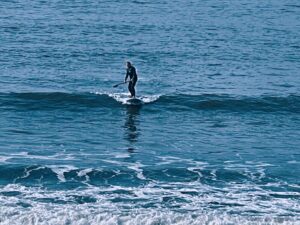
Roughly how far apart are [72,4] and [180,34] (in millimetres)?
14728

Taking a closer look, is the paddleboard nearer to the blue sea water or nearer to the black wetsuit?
the blue sea water

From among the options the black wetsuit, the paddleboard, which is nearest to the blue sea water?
the paddleboard

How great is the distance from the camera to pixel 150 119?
142 ft

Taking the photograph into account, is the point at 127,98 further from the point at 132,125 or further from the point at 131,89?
the point at 132,125

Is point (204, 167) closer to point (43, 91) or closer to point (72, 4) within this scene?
point (43, 91)

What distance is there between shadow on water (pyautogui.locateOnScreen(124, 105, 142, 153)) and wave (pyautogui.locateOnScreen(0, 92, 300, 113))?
79cm

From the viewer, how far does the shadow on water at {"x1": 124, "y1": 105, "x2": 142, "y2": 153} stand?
39600 mm

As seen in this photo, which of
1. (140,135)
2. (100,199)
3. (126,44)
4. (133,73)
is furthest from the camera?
(126,44)

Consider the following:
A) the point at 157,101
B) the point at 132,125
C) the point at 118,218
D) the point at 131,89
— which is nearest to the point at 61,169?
the point at 118,218

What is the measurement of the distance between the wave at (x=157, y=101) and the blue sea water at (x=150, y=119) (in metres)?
0.10

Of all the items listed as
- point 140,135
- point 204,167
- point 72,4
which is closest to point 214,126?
point 140,135

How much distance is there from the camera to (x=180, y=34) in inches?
2517

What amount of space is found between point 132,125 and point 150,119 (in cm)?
138

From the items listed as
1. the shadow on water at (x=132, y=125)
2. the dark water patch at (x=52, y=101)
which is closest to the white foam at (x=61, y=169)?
the shadow on water at (x=132, y=125)
